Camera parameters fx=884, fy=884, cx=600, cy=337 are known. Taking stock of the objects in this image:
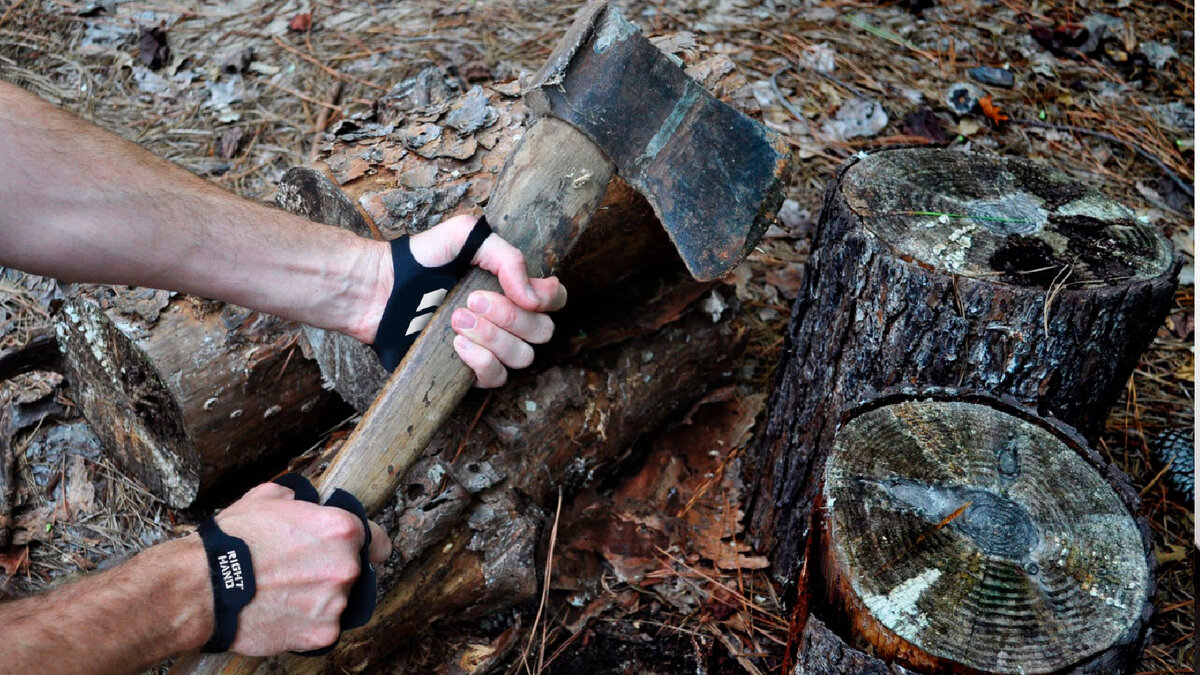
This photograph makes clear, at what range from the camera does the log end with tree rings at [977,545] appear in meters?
1.67

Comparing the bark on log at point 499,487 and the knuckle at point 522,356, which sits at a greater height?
the knuckle at point 522,356

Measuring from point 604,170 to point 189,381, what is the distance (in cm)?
137

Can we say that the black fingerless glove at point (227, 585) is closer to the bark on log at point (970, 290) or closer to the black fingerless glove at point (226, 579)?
the black fingerless glove at point (226, 579)

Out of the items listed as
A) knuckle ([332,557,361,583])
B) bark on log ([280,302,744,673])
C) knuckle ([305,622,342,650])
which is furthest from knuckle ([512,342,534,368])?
knuckle ([305,622,342,650])

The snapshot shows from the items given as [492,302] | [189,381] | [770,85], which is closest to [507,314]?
[492,302]

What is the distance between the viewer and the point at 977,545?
180cm

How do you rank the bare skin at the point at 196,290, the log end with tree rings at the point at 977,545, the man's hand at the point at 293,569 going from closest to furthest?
the log end with tree rings at the point at 977,545 → the bare skin at the point at 196,290 → the man's hand at the point at 293,569

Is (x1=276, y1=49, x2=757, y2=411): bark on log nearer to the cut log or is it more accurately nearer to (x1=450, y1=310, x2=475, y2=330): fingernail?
the cut log

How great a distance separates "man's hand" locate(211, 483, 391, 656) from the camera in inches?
76.1

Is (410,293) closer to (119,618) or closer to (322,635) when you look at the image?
(322,635)

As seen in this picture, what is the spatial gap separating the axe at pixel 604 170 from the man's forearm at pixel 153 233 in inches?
12.5

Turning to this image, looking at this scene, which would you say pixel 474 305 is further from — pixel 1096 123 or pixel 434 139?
pixel 1096 123

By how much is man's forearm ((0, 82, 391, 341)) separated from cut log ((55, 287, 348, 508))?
413mm

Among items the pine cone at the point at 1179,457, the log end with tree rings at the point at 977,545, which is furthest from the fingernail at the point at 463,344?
the pine cone at the point at 1179,457
